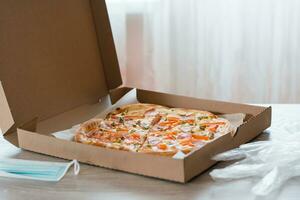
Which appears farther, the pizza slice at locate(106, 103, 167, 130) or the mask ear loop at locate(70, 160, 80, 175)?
the pizza slice at locate(106, 103, 167, 130)

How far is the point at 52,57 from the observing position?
1413 mm

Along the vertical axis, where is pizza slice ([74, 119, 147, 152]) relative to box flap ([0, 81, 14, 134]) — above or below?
below

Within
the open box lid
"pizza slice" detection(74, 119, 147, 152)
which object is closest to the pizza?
"pizza slice" detection(74, 119, 147, 152)

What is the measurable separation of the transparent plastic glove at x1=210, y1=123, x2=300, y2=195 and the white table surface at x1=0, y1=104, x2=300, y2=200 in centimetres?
2

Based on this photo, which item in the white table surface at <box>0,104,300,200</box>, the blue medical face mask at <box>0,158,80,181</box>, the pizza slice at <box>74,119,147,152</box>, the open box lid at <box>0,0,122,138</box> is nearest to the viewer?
the white table surface at <box>0,104,300,200</box>

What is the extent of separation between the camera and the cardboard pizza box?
1063 millimetres

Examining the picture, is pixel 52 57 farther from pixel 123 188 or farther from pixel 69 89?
pixel 123 188

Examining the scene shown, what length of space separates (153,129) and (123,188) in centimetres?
29

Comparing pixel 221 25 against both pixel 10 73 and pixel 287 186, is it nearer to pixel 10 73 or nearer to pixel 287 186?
pixel 10 73

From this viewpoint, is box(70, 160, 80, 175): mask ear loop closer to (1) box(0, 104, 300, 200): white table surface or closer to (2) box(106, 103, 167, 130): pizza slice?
(1) box(0, 104, 300, 200): white table surface

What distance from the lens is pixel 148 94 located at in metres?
1.50

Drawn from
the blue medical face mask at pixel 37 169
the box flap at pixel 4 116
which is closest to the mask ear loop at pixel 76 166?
the blue medical face mask at pixel 37 169

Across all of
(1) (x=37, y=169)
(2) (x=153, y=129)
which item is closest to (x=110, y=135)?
(2) (x=153, y=129)

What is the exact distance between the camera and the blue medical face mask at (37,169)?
3.52ft
